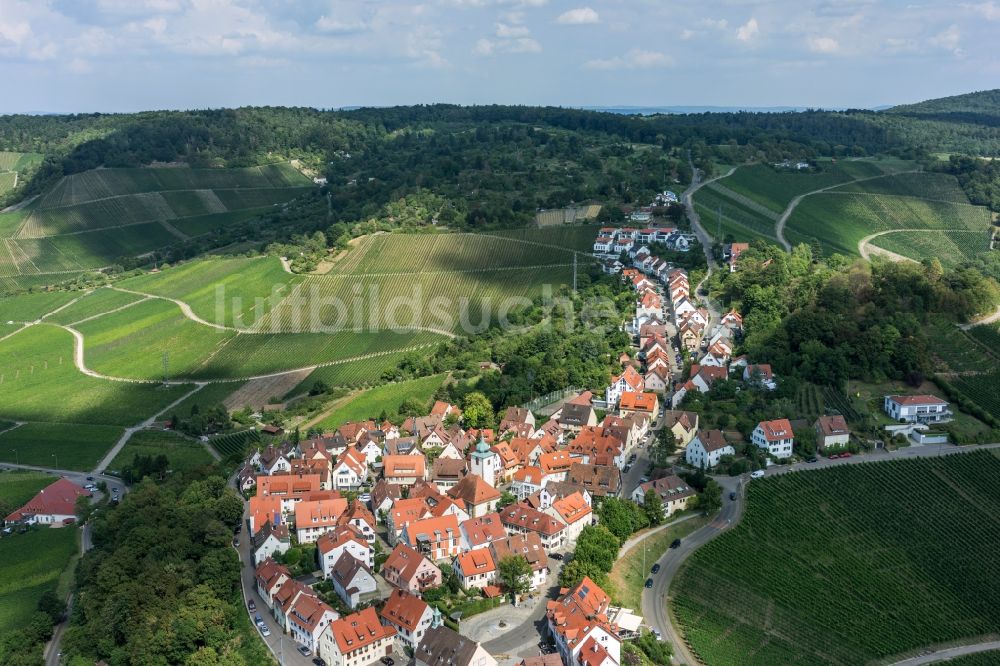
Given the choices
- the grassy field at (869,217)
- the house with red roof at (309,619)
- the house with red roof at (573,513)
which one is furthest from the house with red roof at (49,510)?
the grassy field at (869,217)

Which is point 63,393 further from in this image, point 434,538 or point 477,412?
point 434,538

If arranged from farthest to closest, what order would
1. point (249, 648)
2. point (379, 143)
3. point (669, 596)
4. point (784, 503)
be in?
point (379, 143) → point (784, 503) → point (669, 596) → point (249, 648)

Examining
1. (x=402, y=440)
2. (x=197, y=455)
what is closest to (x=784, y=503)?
(x=402, y=440)

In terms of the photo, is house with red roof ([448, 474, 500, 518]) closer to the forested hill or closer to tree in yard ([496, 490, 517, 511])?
tree in yard ([496, 490, 517, 511])

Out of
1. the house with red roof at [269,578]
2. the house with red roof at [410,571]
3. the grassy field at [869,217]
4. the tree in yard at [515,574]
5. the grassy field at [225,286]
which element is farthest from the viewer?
the grassy field at [869,217]

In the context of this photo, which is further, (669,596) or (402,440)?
(402,440)

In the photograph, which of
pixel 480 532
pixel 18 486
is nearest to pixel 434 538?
pixel 480 532

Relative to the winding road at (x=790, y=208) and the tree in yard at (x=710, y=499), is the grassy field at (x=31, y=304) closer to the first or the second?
the winding road at (x=790, y=208)

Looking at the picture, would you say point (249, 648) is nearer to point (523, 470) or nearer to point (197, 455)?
point (523, 470)
